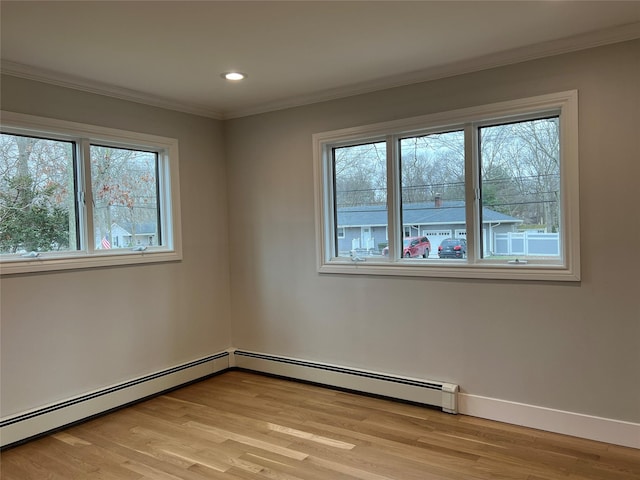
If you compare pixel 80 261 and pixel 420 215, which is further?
pixel 420 215

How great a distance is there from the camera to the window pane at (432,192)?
3451mm

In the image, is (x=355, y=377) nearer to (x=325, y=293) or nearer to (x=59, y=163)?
(x=325, y=293)

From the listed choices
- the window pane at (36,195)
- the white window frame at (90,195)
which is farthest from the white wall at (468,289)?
the window pane at (36,195)

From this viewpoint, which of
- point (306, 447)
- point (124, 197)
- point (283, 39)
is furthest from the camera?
point (124, 197)

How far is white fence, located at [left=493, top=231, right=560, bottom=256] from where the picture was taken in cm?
311

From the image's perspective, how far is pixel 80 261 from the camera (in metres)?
3.41

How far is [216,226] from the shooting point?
449 cm

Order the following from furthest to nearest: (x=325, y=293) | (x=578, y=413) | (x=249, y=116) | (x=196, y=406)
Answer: (x=249, y=116) < (x=325, y=293) < (x=196, y=406) < (x=578, y=413)

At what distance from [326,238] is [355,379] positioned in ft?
3.86

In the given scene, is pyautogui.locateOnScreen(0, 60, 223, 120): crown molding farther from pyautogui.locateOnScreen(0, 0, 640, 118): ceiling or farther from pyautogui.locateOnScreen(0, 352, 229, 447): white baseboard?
pyautogui.locateOnScreen(0, 352, 229, 447): white baseboard

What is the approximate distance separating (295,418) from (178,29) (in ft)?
8.59

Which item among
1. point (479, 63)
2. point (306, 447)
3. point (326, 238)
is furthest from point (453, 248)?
point (306, 447)

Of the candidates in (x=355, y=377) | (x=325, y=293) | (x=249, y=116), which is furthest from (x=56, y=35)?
(x=355, y=377)

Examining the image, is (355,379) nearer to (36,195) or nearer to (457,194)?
(457,194)
